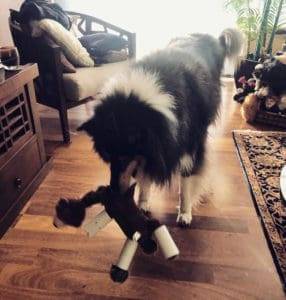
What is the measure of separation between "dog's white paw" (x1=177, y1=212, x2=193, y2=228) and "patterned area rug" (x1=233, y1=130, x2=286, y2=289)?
0.35 m

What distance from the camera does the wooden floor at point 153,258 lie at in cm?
108

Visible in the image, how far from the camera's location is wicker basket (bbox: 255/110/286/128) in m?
2.27

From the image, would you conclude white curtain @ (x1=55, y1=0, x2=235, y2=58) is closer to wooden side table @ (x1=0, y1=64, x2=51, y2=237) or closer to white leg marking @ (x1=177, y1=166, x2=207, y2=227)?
wooden side table @ (x1=0, y1=64, x2=51, y2=237)

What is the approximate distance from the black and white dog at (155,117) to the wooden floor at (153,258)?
326 mm

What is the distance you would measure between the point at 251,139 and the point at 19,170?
5.07ft

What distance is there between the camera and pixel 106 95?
0.90 m

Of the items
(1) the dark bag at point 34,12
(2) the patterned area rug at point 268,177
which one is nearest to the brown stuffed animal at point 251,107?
(2) the patterned area rug at point 268,177

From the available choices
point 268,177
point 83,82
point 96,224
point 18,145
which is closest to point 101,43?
point 83,82

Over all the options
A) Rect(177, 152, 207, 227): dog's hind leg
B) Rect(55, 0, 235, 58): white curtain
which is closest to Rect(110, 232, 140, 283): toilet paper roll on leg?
Rect(177, 152, 207, 227): dog's hind leg

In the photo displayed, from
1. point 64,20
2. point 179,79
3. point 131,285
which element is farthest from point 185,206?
point 64,20

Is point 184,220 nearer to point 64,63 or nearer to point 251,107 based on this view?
point 64,63

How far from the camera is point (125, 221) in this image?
972 mm

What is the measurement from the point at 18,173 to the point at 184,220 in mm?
832

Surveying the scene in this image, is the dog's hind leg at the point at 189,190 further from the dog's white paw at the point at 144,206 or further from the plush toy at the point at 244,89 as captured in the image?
the plush toy at the point at 244,89
